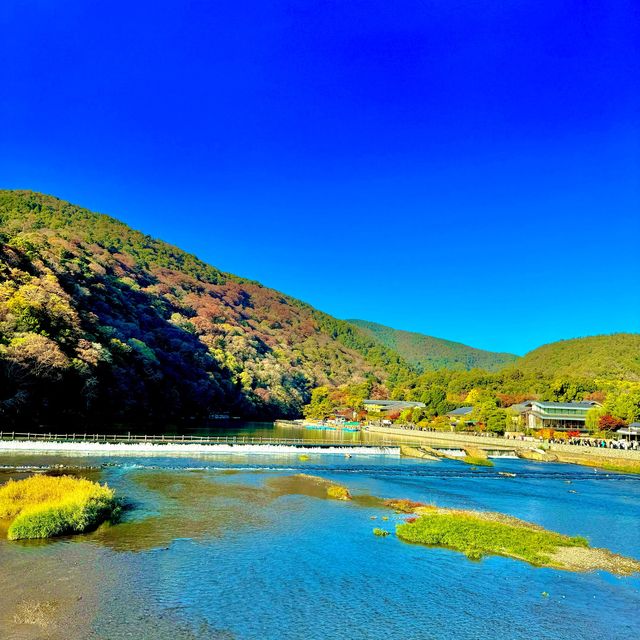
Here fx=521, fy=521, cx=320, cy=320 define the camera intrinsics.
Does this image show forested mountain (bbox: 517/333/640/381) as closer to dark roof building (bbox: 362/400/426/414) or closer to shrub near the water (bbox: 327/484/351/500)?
dark roof building (bbox: 362/400/426/414)

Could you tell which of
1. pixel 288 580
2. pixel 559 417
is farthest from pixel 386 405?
pixel 288 580

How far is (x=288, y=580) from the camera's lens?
1833 centimetres

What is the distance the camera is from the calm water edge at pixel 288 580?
14.8 meters

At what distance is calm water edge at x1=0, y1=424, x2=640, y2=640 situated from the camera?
48.7ft

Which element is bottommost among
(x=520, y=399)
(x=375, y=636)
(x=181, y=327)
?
(x=375, y=636)

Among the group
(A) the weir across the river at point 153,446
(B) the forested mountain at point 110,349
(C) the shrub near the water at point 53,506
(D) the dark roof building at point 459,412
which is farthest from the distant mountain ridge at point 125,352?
(C) the shrub near the water at point 53,506

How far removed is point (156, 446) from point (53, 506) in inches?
1195

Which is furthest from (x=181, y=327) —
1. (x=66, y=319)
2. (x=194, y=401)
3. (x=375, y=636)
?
(x=375, y=636)

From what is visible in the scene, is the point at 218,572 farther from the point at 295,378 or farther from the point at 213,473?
the point at 295,378

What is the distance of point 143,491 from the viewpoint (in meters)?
31.9

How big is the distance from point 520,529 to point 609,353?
17480 cm

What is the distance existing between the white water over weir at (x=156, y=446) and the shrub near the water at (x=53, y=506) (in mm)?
22088

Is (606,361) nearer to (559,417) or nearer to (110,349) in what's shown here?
(559,417)

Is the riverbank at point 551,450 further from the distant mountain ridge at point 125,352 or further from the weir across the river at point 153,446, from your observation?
the distant mountain ridge at point 125,352
